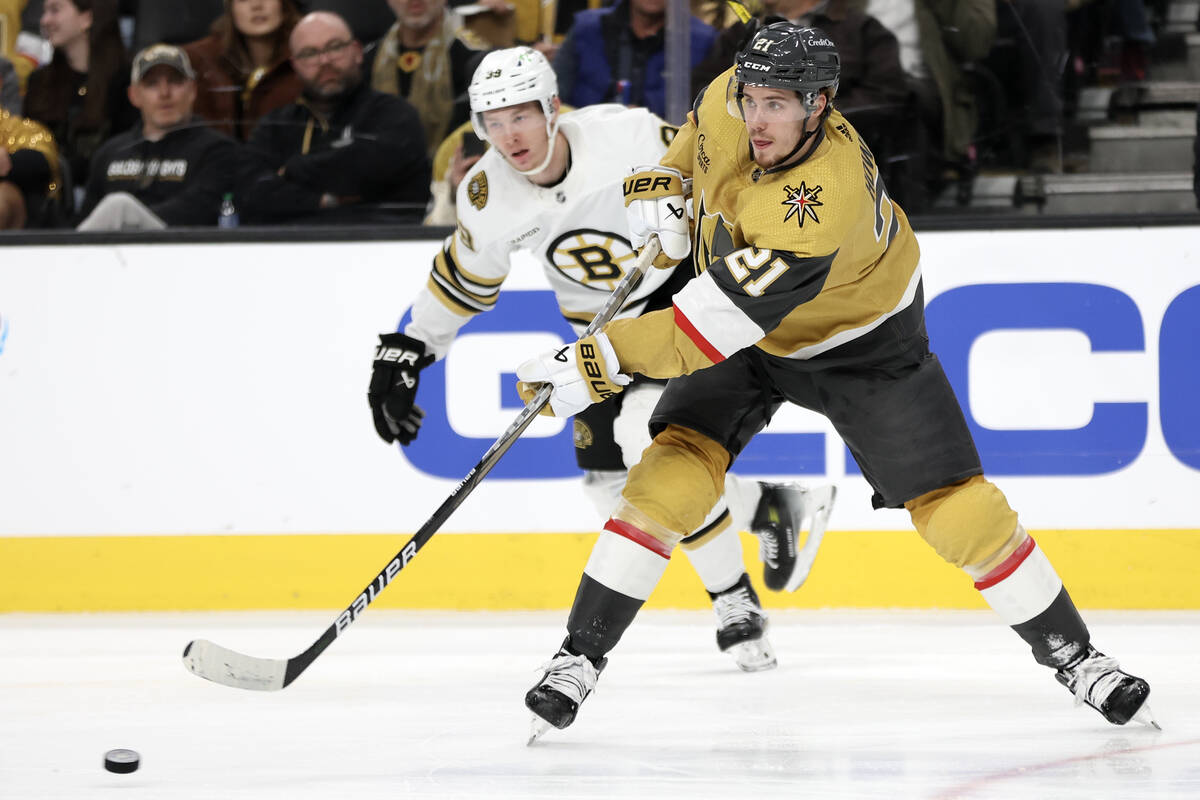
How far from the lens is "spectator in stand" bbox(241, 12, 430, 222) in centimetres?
406

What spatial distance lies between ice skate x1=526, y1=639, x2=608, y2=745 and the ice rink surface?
55mm

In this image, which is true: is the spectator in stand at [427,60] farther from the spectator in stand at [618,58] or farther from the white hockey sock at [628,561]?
the white hockey sock at [628,561]

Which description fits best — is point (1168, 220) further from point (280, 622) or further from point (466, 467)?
point (280, 622)

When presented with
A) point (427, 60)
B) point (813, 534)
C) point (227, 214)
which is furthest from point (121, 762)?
point (427, 60)

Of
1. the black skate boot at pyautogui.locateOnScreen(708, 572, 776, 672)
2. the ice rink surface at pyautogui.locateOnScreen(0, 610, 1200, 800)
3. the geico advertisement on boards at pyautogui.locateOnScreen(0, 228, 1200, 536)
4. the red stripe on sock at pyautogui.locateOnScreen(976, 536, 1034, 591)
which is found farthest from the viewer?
the geico advertisement on boards at pyautogui.locateOnScreen(0, 228, 1200, 536)

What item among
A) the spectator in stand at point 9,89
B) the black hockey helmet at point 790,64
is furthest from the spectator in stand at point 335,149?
the black hockey helmet at point 790,64

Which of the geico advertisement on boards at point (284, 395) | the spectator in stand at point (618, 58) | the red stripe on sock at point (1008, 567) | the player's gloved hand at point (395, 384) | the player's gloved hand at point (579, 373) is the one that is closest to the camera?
the player's gloved hand at point (579, 373)

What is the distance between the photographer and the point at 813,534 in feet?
10.9

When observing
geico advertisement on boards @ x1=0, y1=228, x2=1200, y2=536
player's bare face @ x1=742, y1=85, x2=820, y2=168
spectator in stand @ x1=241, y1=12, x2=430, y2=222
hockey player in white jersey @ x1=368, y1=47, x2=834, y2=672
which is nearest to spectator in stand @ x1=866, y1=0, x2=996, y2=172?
geico advertisement on boards @ x1=0, y1=228, x2=1200, y2=536

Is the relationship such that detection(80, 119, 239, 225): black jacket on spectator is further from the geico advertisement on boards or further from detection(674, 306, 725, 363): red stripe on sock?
detection(674, 306, 725, 363): red stripe on sock

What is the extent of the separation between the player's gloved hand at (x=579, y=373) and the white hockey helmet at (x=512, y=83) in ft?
2.45

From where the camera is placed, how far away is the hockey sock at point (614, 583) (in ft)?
7.94

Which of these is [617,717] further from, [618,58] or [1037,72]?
[1037,72]

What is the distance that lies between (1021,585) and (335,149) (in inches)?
95.7
